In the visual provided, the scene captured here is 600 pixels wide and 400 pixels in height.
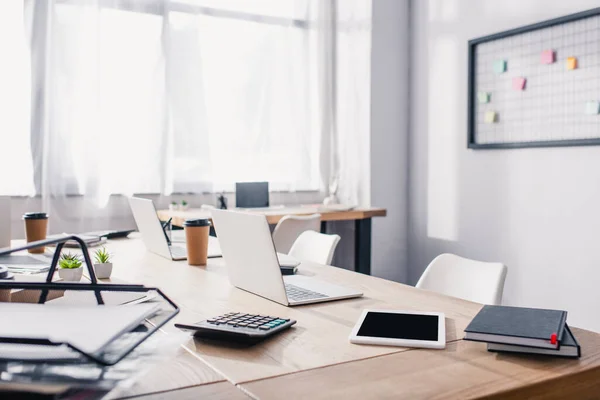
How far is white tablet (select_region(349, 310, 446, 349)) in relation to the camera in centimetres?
105

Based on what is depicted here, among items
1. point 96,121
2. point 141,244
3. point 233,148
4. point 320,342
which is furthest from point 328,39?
point 320,342

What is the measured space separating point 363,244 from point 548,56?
169 cm

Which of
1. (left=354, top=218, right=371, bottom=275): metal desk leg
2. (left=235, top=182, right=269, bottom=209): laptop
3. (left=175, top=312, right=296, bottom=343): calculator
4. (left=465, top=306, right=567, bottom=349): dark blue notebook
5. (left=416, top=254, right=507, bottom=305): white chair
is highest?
(left=235, top=182, right=269, bottom=209): laptop

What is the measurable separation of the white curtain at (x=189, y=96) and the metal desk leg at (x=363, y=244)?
50cm

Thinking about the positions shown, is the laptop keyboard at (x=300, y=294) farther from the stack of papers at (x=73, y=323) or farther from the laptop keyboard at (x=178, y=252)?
the laptop keyboard at (x=178, y=252)

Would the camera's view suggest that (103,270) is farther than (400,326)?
Yes

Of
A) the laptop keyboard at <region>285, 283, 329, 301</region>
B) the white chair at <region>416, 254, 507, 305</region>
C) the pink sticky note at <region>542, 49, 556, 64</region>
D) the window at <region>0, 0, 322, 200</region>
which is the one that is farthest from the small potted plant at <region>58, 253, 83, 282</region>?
the pink sticky note at <region>542, 49, 556, 64</region>

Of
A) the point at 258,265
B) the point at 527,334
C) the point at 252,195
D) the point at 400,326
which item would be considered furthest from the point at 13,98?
the point at 527,334

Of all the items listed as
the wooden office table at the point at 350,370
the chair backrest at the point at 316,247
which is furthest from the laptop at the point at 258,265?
the chair backrest at the point at 316,247

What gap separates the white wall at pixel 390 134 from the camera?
4.68 m

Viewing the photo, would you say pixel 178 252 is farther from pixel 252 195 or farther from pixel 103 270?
pixel 252 195

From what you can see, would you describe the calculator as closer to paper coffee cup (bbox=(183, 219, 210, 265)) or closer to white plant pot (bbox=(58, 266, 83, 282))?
white plant pot (bbox=(58, 266, 83, 282))

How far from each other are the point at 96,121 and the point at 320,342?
3.15m

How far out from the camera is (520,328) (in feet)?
3.34
